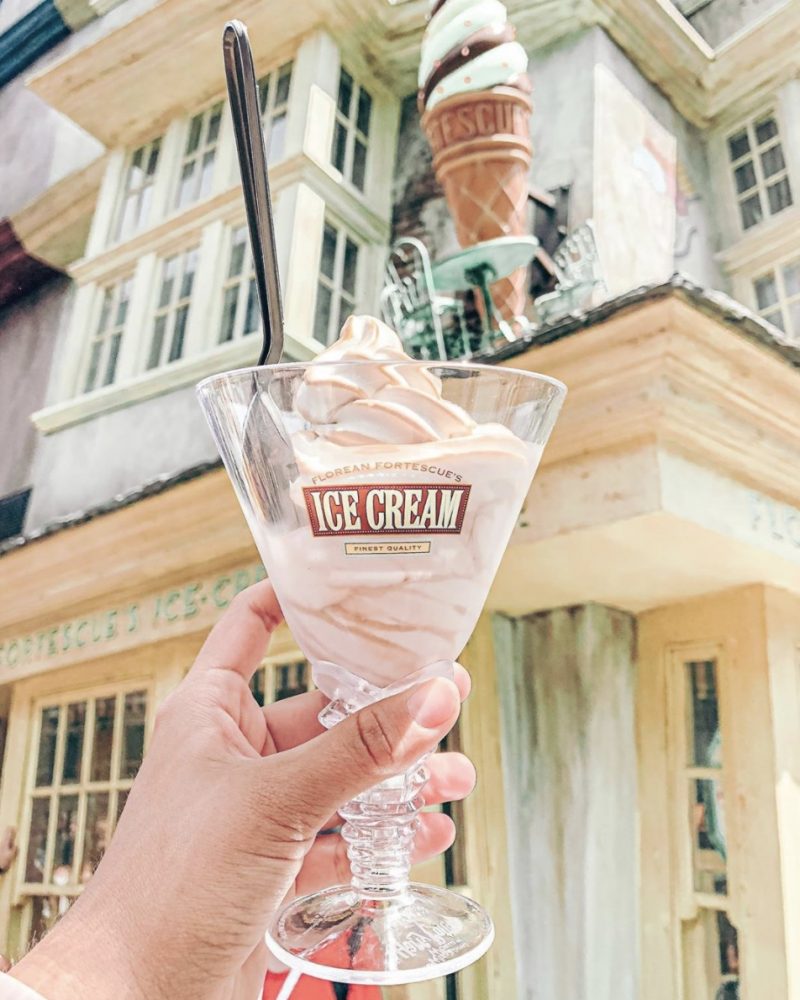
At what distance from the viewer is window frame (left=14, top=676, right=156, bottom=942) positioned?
7.23 ft

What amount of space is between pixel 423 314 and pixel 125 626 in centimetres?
156

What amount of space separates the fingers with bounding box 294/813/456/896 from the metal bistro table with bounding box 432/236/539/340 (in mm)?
1682

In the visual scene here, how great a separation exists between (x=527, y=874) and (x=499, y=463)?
1.40 metres

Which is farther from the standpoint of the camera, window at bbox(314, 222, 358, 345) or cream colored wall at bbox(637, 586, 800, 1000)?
window at bbox(314, 222, 358, 345)

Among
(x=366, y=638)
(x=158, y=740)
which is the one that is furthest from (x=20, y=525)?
(x=366, y=638)

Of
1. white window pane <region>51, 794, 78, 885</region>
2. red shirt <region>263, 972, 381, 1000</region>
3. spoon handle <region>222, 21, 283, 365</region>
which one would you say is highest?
spoon handle <region>222, 21, 283, 365</region>

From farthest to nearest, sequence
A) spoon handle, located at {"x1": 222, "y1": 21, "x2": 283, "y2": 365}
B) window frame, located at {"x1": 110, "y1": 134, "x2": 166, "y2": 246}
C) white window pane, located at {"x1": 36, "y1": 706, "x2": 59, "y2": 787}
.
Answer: window frame, located at {"x1": 110, "y1": 134, "x2": 166, "y2": 246}, white window pane, located at {"x1": 36, "y1": 706, "x2": 59, "y2": 787}, spoon handle, located at {"x1": 222, "y1": 21, "x2": 283, "y2": 365}

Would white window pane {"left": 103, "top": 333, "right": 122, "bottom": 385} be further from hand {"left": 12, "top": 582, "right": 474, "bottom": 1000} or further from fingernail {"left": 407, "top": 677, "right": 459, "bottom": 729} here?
fingernail {"left": 407, "top": 677, "right": 459, "bottom": 729}

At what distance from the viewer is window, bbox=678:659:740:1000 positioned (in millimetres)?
1567

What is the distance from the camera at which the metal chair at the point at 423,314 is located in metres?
2.68

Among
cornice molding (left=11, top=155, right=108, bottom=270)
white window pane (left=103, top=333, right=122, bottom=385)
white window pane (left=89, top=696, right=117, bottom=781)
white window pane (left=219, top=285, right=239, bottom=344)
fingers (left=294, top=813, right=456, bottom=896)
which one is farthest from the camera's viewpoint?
cornice molding (left=11, top=155, right=108, bottom=270)

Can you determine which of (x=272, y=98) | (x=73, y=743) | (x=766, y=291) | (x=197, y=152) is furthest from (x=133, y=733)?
(x=766, y=291)

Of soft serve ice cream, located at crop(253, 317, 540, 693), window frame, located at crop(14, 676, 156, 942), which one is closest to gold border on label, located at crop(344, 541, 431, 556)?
soft serve ice cream, located at crop(253, 317, 540, 693)

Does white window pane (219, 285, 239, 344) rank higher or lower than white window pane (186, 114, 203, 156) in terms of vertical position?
lower
